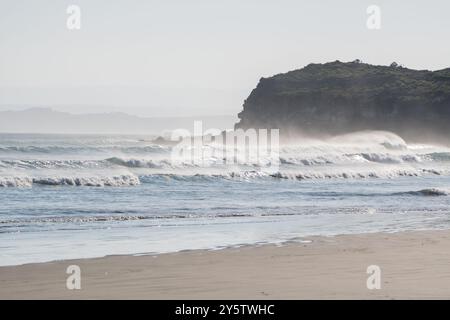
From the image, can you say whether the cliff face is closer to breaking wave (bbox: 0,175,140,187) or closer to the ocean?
the ocean

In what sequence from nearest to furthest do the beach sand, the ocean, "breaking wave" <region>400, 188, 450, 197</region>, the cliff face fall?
the beach sand → the ocean → "breaking wave" <region>400, 188, 450, 197</region> → the cliff face

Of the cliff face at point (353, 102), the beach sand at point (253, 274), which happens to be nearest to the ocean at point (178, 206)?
the beach sand at point (253, 274)

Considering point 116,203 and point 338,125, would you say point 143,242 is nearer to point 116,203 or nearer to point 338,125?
point 116,203

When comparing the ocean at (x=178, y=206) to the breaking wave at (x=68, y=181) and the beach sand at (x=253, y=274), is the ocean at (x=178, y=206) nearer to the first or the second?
the breaking wave at (x=68, y=181)

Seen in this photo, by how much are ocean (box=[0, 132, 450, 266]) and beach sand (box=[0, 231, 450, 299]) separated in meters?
0.96

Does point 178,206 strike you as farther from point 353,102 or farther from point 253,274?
point 353,102

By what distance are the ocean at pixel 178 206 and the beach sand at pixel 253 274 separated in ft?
3.13

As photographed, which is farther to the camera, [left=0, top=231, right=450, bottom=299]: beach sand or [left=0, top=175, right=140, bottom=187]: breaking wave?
[left=0, top=175, right=140, bottom=187]: breaking wave

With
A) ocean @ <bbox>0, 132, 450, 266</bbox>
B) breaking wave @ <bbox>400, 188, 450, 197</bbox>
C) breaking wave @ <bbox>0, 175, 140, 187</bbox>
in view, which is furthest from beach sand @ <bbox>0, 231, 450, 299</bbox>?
breaking wave @ <bbox>0, 175, 140, 187</bbox>

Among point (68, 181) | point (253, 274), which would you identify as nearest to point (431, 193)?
point (68, 181)

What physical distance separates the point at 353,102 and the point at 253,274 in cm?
9155

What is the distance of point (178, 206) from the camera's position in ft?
61.4

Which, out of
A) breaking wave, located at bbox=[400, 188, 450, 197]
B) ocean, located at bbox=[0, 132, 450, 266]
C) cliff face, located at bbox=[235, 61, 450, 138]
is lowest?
breaking wave, located at bbox=[400, 188, 450, 197]

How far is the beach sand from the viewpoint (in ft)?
26.8
